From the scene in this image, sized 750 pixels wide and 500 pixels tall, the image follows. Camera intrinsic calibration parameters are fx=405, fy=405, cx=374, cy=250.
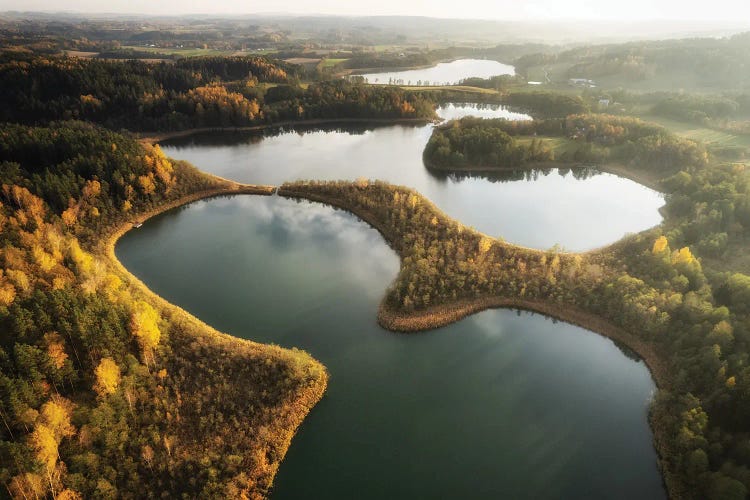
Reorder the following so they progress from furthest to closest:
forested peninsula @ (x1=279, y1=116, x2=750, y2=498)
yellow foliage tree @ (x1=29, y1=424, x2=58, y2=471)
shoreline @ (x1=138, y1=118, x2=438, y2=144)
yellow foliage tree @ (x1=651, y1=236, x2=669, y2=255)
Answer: shoreline @ (x1=138, y1=118, x2=438, y2=144)
yellow foliage tree @ (x1=651, y1=236, x2=669, y2=255)
forested peninsula @ (x1=279, y1=116, x2=750, y2=498)
yellow foliage tree @ (x1=29, y1=424, x2=58, y2=471)

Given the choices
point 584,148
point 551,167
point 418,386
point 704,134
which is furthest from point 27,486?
point 704,134

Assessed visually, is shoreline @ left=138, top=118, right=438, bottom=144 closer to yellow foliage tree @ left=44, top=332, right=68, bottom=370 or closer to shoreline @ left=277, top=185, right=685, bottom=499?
shoreline @ left=277, top=185, right=685, bottom=499

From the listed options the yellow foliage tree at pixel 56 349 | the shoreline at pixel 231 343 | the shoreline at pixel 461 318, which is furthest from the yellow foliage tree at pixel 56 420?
the shoreline at pixel 461 318

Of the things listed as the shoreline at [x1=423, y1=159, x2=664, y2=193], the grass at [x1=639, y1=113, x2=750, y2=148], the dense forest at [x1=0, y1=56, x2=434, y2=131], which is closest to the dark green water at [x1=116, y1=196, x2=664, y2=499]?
the shoreline at [x1=423, y1=159, x2=664, y2=193]

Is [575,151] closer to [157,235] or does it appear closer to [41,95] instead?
[157,235]

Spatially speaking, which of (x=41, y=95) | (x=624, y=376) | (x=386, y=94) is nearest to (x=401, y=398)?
(x=624, y=376)

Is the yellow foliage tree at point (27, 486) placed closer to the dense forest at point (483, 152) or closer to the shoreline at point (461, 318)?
the shoreline at point (461, 318)
